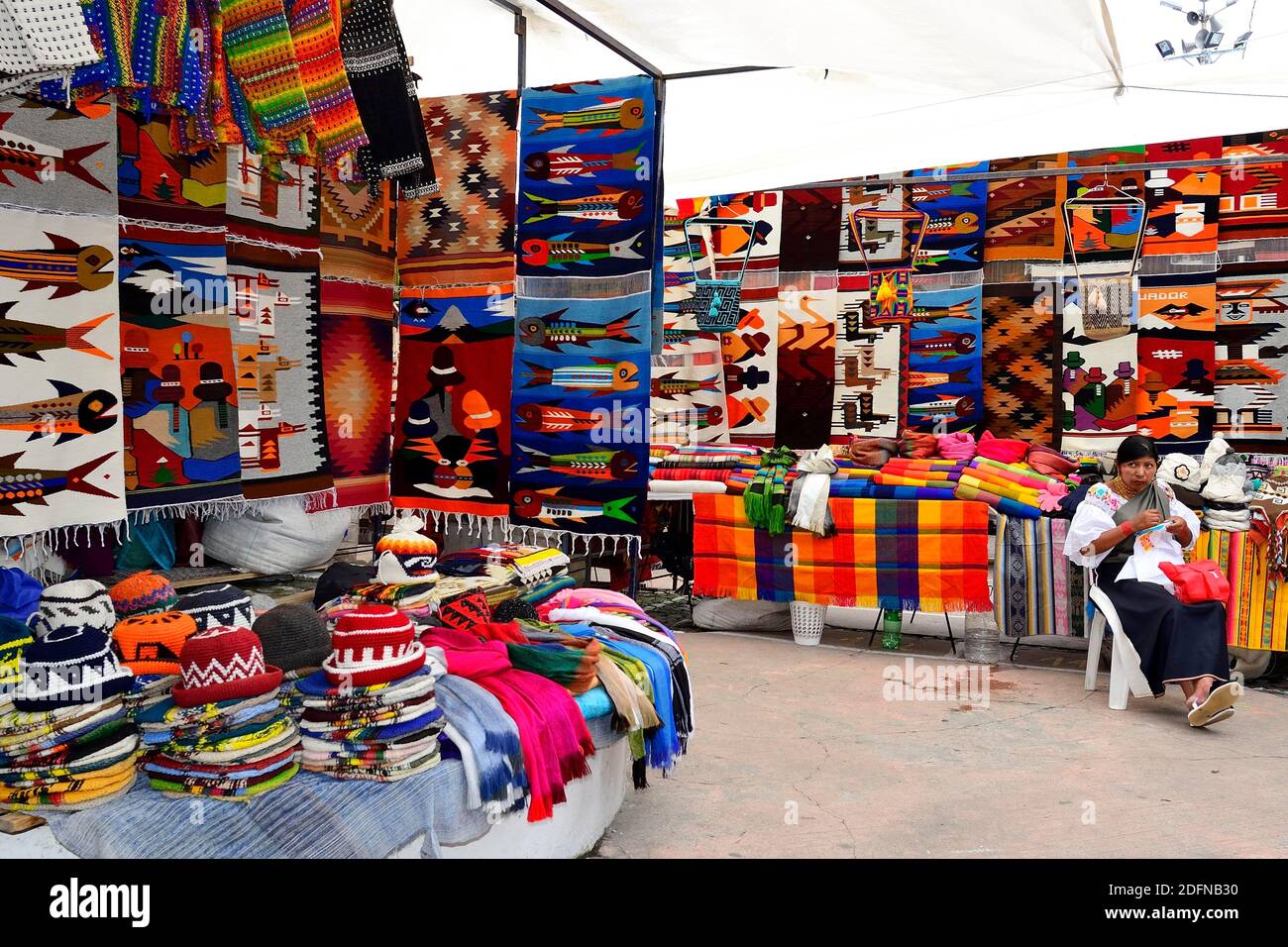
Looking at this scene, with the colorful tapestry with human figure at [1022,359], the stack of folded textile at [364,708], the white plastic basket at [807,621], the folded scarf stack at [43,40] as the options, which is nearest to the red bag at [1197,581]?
the white plastic basket at [807,621]

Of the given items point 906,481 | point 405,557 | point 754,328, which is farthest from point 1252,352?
point 405,557

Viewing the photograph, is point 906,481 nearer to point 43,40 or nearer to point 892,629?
point 892,629

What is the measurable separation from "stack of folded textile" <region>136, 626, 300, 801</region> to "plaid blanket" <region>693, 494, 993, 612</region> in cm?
402

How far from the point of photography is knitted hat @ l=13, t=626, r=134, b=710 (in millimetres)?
2061

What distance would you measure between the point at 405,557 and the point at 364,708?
94 cm

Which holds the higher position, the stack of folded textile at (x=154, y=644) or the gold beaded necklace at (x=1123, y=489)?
the gold beaded necklace at (x=1123, y=489)

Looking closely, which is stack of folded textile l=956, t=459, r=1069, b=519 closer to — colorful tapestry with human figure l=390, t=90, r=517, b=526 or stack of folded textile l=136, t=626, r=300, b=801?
colorful tapestry with human figure l=390, t=90, r=517, b=526

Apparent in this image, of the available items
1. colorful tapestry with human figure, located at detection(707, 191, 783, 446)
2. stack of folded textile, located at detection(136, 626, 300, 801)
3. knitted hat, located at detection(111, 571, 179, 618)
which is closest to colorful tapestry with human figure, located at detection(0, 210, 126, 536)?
knitted hat, located at detection(111, 571, 179, 618)

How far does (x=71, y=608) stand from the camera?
240 centimetres

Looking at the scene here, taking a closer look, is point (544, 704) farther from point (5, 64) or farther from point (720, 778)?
point (5, 64)

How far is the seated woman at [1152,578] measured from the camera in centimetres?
446

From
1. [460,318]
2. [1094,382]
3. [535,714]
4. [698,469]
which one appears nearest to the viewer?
[535,714]

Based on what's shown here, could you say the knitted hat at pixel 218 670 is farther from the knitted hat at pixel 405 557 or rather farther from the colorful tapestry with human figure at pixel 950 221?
the colorful tapestry with human figure at pixel 950 221

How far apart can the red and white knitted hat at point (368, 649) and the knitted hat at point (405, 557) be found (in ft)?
2.49
